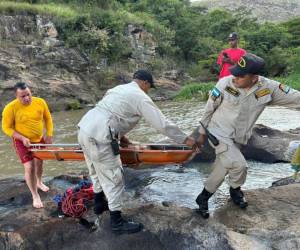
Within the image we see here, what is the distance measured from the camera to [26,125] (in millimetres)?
6336

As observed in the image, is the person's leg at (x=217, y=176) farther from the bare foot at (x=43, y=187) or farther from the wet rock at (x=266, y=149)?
the wet rock at (x=266, y=149)

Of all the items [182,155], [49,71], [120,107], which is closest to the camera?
[120,107]

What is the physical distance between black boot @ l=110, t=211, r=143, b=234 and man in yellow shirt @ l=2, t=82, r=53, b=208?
58.2 inches

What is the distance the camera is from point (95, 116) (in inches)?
192

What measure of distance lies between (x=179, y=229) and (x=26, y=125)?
2667 mm

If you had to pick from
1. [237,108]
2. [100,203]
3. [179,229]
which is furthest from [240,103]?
[100,203]

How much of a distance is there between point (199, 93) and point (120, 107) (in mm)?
19893

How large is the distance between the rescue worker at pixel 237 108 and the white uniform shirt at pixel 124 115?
48cm

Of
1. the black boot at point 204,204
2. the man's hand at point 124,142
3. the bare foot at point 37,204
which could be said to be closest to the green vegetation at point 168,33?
the man's hand at point 124,142

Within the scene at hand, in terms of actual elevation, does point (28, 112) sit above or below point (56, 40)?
above

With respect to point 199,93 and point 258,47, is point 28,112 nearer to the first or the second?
point 199,93

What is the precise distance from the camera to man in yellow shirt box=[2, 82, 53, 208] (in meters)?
6.20

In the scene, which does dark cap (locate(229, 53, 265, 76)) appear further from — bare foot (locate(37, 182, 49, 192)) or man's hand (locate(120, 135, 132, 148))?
bare foot (locate(37, 182, 49, 192))

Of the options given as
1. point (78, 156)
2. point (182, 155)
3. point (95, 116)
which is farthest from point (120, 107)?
point (78, 156)
